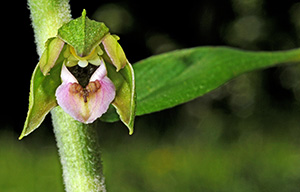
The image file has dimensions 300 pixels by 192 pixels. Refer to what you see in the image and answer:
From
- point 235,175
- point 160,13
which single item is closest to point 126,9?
point 160,13

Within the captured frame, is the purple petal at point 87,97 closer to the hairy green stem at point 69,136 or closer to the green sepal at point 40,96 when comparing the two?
the green sepal at point 40,96

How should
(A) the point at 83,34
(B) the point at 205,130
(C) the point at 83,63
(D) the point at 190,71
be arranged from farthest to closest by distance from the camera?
(B) the point at 205,130, (D) the point at 190,71, (C) the point at 83,63, (A) the point at 83,34

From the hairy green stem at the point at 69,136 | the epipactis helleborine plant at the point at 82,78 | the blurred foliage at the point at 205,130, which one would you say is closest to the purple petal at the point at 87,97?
the epipactis helleborine plant at the point at 82,78

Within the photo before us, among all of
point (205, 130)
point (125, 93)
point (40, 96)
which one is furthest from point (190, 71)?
point (205, 130)

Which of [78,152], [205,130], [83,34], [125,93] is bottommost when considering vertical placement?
[205,130]

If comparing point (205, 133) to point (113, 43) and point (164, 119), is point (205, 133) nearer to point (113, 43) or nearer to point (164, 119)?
point (164, 119)

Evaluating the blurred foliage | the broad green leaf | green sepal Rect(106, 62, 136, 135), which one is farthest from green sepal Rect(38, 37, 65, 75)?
the blurred foliage

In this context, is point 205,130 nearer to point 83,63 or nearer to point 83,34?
point 83,63

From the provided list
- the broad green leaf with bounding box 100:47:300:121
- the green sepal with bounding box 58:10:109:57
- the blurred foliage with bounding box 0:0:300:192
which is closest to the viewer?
the green sepal with bounding box 58:10:109:57

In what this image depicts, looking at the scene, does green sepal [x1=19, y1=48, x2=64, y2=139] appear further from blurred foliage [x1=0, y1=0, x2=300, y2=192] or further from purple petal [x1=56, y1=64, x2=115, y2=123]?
blurred foliage [x1=0, y1=0, x2=300, y2=192]
